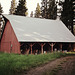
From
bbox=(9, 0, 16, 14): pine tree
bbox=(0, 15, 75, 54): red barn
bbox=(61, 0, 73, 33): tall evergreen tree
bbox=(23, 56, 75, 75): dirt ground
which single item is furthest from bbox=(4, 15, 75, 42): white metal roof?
bbox=(9, 0, 16, 14): pine tree

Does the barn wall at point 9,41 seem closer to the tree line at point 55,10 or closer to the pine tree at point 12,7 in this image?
the tree line at point 55,10

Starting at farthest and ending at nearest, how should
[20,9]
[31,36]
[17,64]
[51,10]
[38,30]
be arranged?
[51,10]
[20,9]
[38,30]
[31,36]
[17,64]

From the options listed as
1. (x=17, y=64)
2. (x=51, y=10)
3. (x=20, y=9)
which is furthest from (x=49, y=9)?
(x=17, y=64)

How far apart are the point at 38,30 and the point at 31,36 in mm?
2998

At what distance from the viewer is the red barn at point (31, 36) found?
2117 centimetres

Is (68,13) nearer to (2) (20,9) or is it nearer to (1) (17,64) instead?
(2) (20,9)

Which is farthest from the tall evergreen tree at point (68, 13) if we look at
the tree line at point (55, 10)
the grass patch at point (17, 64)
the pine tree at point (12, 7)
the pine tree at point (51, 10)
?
the pine tree at point (12, 7)

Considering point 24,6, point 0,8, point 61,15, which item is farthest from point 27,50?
point 0,8

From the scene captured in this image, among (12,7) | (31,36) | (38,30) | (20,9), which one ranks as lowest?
(31,36)

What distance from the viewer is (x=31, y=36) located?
2170cm

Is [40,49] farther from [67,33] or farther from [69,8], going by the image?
[69,8]

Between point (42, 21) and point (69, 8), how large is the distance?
396 inches

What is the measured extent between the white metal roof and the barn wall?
1157 millimetres

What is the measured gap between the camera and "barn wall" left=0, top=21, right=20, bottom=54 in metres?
21.4
